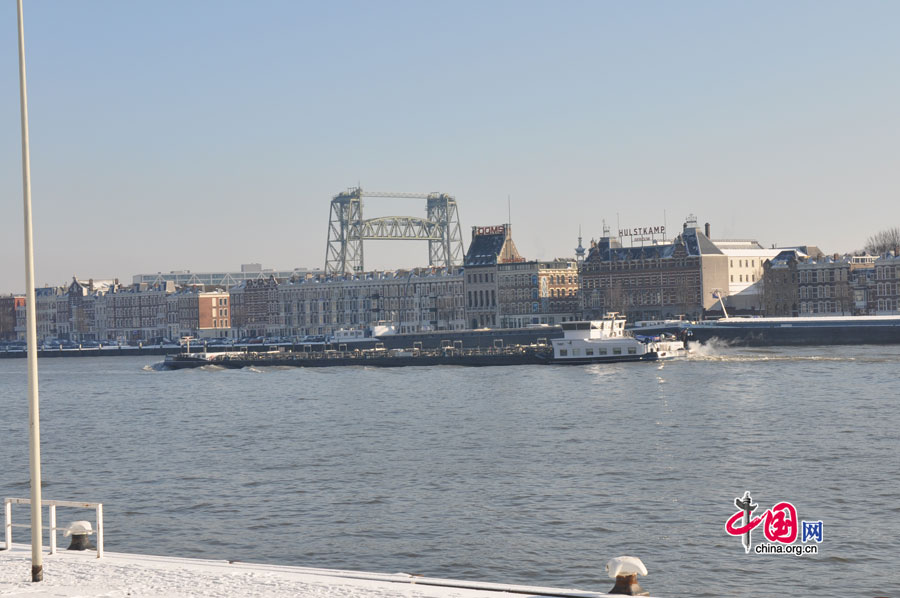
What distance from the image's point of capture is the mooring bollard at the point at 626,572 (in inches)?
730

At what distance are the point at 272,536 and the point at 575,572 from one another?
27.4 feet

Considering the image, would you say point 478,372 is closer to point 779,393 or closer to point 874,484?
point 779,393

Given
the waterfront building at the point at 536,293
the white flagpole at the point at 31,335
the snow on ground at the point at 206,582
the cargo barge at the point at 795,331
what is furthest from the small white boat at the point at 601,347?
the white flagpole at the point at 31,335

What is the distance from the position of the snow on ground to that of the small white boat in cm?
9094

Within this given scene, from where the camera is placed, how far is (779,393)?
233 feet

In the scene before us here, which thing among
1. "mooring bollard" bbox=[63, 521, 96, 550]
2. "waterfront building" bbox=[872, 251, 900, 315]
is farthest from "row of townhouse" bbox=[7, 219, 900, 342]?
"mooring bollard" bbox=[63, 521, 96, 550]

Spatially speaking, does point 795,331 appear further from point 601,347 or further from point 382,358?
point 382,358

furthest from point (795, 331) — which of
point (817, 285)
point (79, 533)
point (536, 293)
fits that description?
point (79, 533)

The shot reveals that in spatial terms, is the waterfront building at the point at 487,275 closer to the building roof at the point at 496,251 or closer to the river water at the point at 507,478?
the building roof at the point at 496,251

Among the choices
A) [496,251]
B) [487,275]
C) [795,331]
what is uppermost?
[496,251]

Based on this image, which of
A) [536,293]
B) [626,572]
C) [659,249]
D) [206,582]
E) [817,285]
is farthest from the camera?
[536,293]

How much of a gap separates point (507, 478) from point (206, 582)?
20457 mm

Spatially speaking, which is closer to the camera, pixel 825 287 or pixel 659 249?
pixel 825 287

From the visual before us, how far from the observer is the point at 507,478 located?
129ft
